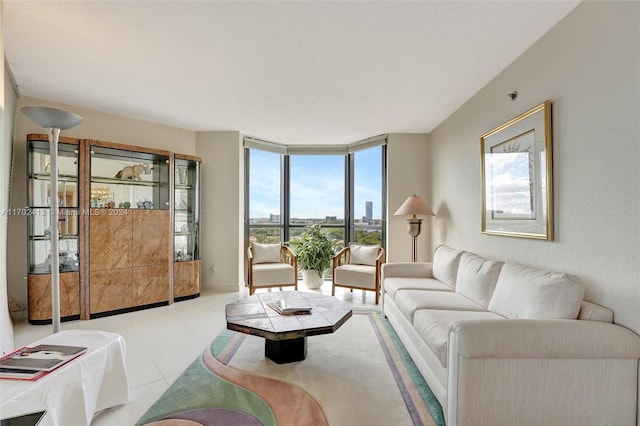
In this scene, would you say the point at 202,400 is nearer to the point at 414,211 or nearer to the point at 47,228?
the point at 47,228

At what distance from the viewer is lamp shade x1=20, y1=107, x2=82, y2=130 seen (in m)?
2.03

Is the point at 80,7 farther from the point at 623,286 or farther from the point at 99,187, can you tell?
the point at 623,286

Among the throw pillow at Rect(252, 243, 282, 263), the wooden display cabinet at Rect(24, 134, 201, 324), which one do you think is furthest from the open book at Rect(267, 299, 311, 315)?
the wooden display cabinet at Rect(24, 134, 201, 324)

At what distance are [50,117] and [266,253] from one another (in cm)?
322

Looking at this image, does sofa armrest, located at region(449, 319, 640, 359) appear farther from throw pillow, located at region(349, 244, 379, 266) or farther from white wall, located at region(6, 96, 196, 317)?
white wall, located at region(6, 96, 196, 317)

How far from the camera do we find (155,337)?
121 inches

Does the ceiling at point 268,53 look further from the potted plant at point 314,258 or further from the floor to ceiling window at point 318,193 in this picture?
the potted plant at point 314,258

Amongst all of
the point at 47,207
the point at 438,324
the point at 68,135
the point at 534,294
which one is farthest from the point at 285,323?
the point at 68,135

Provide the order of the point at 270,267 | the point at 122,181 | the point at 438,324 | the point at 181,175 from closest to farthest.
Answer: the point at 438,324, the point at 122,181, the point at 181,175, the point at 270,267

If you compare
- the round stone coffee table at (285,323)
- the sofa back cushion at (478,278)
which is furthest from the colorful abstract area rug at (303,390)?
the sofa back cushion at (478,278)

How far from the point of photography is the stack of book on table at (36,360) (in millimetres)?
1531

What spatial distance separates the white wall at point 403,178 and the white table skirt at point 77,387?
152 inches

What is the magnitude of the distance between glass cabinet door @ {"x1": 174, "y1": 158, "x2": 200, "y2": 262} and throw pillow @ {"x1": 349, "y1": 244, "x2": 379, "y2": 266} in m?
2.32

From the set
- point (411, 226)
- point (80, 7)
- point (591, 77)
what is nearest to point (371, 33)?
point (591, 77)
